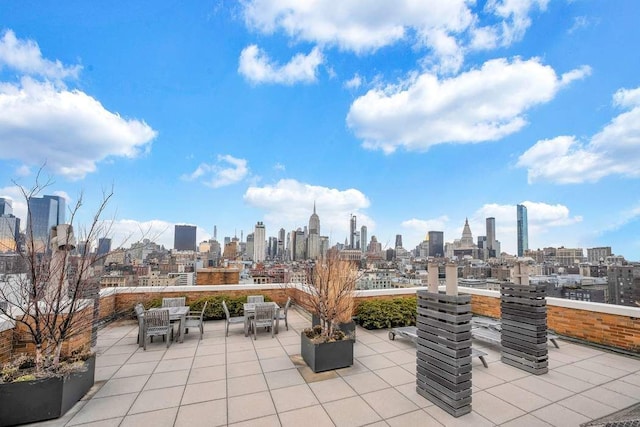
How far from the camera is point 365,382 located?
387 centimetres

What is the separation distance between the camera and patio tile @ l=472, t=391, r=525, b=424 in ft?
9.91

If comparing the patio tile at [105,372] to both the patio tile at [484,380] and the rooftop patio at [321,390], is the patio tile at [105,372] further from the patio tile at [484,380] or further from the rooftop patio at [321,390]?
the patio tile at [484,380]

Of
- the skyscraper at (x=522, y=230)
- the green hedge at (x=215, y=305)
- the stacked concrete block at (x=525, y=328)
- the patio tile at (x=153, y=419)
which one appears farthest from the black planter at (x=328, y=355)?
the skyscraper at (x=522, y=230)

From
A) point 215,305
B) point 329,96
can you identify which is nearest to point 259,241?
point 329,96

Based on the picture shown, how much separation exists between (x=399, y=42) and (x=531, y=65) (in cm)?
421

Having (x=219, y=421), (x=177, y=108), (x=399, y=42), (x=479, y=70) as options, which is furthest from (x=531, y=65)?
(x=177, y=108)

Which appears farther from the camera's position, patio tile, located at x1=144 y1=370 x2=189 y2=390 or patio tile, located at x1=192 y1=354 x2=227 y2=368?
patio tile, located at x1=192 y1=354 x2=227 y2=368

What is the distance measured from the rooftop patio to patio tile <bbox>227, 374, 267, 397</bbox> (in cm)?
1

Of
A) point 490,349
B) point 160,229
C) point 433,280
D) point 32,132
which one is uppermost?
point 32,132

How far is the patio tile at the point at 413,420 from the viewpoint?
288 centimetres

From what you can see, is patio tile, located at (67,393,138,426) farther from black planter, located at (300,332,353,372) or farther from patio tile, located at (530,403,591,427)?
patio tile, located at (530,403,591,427)

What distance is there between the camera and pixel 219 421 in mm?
2912

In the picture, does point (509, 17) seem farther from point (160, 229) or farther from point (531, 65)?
point (160, 229)

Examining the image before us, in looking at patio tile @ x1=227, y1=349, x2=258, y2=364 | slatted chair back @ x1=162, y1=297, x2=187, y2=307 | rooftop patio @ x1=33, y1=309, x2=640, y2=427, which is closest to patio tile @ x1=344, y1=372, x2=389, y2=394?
rooftop patio @ x1=33, y1=309, x2=640, y2=427
